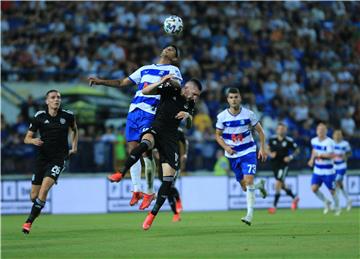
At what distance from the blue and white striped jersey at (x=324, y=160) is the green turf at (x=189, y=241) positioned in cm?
636

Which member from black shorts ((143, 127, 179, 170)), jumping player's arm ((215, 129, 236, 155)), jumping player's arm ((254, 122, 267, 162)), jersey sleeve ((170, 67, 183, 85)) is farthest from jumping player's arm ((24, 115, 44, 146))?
jumping player's arm ((254, 122, 267, 162))

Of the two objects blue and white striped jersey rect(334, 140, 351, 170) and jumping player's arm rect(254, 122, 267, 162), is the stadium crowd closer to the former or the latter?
blue and white striped jersey rect(334, 140, 351, 170)

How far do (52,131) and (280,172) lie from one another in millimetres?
11053

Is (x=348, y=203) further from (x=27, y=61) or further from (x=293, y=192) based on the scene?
(x=27, y=61)

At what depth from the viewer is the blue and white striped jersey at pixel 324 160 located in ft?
81.1

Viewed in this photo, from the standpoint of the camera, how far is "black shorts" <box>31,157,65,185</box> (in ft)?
53.2

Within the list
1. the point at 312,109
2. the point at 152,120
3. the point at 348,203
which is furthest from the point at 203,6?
the point at 152,120

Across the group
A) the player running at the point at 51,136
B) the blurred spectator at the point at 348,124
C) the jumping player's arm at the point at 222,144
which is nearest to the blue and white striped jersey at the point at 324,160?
the blurred spectator at the point at 348,124

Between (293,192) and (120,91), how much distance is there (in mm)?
6345

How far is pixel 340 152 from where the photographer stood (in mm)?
27078

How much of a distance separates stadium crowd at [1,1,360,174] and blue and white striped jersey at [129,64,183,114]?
11.2 metres

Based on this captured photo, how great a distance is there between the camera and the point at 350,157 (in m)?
28.7

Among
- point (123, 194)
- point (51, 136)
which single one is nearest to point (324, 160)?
point (123, 194)

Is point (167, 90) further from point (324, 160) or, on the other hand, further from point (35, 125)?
point (324, 160)
